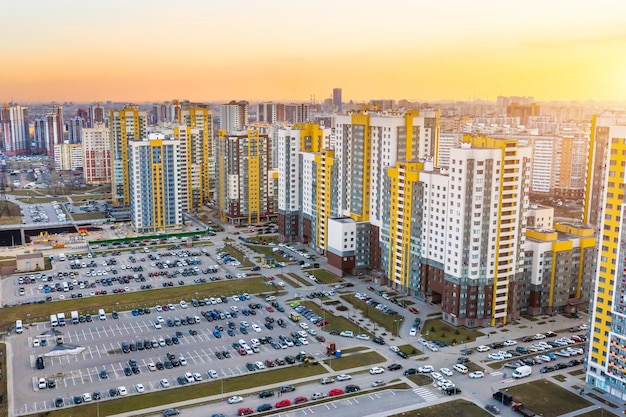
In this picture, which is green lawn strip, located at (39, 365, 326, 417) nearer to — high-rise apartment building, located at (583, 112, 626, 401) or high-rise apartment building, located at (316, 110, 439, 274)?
high-rise apartment building, located at (583, 112, 626, 401)

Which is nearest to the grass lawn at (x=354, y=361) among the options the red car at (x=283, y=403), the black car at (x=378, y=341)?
the black car at (x=378, y=341)

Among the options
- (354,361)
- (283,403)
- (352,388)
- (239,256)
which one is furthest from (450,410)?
(239,256)

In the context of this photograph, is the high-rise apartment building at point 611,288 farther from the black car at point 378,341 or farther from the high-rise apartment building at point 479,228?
the black car at point 378,341

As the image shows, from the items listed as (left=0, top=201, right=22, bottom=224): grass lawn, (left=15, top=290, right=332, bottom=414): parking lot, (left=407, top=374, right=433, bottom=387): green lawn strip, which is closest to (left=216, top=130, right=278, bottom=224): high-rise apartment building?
(left=0, top=201, right=22, bottom=224): grass lawn

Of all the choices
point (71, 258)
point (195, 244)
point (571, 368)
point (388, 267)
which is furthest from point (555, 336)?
point (71, 258)

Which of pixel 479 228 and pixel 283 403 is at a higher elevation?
pixel 479 228

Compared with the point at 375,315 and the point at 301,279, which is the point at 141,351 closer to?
the point at 375,315
